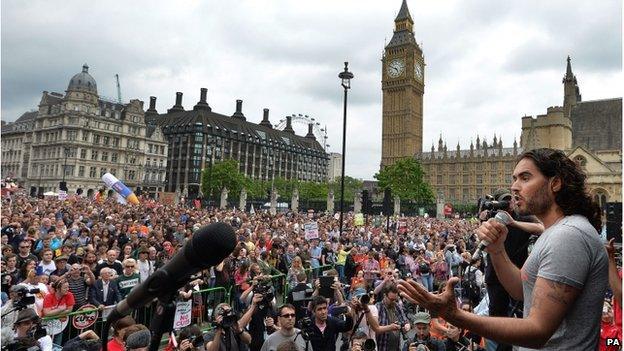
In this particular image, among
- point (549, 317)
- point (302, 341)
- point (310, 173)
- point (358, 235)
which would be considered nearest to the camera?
point (549, 317)

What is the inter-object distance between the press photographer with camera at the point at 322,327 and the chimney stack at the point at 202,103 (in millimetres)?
109779

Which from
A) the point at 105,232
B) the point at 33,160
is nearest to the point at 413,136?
the point at 33,160

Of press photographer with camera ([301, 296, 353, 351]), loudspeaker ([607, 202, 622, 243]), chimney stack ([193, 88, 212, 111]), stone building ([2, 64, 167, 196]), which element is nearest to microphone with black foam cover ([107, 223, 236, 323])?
press photographer with camera ([301, 296, 353, 351])

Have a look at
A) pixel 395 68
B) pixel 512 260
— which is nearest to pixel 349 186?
pixel 395 68

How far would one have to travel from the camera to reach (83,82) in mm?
82938

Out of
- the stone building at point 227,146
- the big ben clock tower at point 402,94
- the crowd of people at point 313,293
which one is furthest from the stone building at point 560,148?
the crowd of people at point 313,293

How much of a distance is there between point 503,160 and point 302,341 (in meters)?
109

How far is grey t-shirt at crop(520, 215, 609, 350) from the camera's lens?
1789mm

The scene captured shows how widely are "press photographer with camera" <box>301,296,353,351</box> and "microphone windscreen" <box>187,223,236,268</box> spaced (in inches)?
174

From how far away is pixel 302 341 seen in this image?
5707 millimetres

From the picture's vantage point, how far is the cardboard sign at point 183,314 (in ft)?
24.6

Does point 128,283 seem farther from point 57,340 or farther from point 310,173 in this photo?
point 310,173

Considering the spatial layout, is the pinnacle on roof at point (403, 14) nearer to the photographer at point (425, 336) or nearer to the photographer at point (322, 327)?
the photographer at point (425, 336)

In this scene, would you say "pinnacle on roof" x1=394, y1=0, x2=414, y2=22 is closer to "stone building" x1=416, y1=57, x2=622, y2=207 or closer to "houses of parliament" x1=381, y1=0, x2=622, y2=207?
"houses of parliament" x1=381, y1=0, x2=622, y2=207
